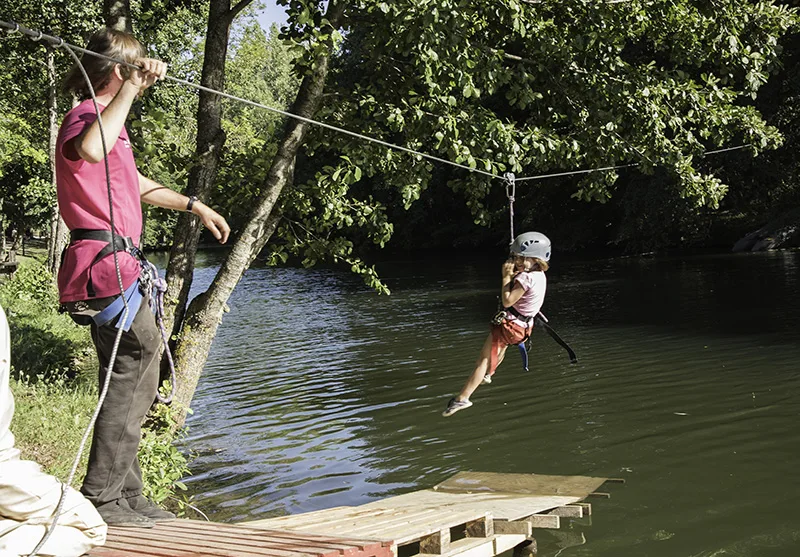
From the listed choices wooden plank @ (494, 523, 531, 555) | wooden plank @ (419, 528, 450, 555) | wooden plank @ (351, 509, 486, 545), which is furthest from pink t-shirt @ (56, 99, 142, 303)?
wooden plank @ (494, 523, 531, 555)

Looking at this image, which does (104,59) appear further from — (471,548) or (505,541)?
(505,541)

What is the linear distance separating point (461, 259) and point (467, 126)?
4023 cm

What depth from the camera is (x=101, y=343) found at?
4.82 metres

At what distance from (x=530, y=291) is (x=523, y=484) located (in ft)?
6.17

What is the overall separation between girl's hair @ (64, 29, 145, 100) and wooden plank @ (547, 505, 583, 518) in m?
5.24

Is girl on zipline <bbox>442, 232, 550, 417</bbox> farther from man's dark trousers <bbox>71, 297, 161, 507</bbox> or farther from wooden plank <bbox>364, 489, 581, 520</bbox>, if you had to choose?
man's dark trousers <bbox>71, 297, 161, 507</bbox>

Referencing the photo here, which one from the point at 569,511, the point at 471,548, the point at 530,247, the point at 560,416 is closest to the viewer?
the point at 471,548

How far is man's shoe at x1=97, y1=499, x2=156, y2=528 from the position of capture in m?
4.86

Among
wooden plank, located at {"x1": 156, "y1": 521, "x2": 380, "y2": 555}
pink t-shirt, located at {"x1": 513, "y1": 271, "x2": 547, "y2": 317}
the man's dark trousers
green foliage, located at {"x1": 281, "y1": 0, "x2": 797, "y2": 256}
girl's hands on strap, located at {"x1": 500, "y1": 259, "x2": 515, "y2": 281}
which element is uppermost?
green foliage, located at {"x1": 281, "y1": 0, "x2": 797, "y2": 256}

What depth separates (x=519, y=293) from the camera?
28.1 ft

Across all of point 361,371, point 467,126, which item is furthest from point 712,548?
point 361,371

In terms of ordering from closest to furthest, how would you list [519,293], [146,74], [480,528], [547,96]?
1. [146,74]
2. [480,528]
3. [519,293]
4. [547,96]

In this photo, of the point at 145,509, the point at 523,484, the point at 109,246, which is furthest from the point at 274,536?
the point at 523,484

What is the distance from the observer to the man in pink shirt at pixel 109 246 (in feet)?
15.0
